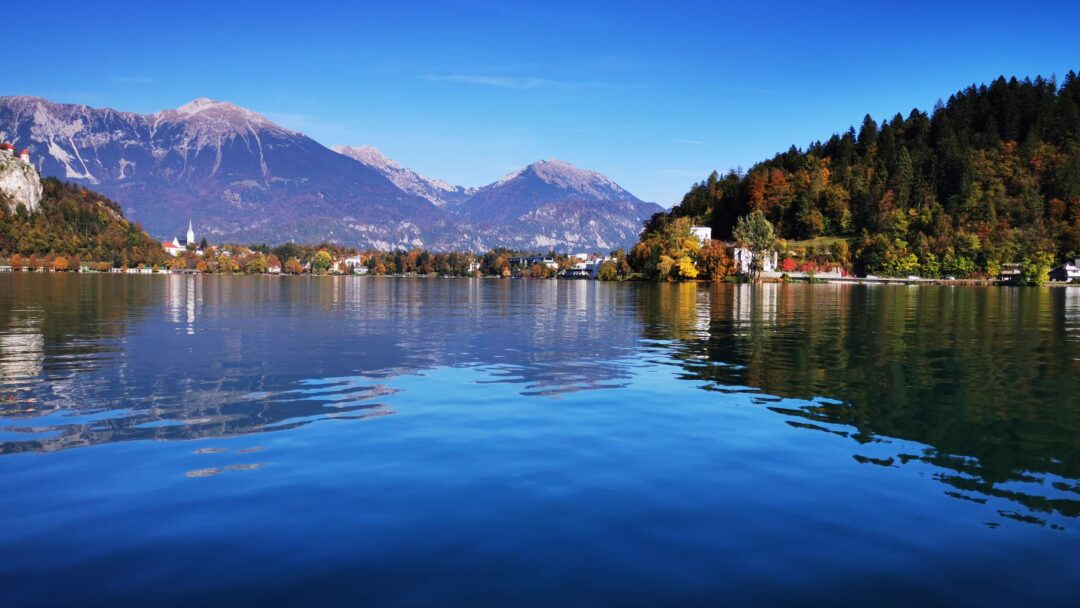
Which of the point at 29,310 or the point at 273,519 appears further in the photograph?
the point at 29,310

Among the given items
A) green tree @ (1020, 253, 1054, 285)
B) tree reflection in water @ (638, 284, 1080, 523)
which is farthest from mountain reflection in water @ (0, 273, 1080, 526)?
green tree @ (1020, 253, 1054, 285)

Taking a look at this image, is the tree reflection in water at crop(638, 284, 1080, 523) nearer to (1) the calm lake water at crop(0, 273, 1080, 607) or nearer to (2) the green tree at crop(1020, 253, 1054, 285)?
(1) the calm lake water at crop(0, 273, 1080, 607)

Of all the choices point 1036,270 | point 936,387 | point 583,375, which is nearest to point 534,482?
point 583,375

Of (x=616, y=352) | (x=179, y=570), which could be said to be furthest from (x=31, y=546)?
(x=616, y=352)

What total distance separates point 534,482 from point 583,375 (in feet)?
49.1

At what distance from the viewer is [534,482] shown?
1392 centimetres

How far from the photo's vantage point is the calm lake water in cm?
956

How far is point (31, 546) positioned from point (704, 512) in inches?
398

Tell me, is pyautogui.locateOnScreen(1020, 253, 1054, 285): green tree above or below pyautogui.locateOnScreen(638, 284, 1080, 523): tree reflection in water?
above

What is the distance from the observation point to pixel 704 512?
1224cm

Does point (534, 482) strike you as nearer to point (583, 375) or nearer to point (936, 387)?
point (583, 375)

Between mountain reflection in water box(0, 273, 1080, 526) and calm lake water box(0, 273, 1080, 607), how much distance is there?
0.54ft

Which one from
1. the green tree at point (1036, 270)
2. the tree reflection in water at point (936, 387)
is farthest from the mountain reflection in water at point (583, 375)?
the green tree at point (1036, 270)

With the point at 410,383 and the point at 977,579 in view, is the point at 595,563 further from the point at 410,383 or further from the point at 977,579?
the point at 410,383
